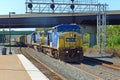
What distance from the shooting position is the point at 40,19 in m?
76.4

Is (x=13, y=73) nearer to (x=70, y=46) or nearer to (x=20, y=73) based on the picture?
(x=20, y=73)

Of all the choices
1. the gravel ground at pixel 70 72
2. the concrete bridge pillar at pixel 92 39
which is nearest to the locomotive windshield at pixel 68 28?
the gravel ground at pixel 70 72

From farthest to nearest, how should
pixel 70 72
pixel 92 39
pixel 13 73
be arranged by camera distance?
pixel 92 39 < pixel 70 72 < pixel 13 73

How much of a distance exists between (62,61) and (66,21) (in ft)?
152

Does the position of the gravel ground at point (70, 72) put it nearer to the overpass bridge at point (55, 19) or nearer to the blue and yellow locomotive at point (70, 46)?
the blue and yellow locomotive at point (70, 46)

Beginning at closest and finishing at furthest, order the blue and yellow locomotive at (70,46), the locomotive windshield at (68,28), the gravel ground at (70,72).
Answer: the gravel ground at (70,72) < the blue and yellow locomotive at (70,46) < the locomotive windshield at (68,28)


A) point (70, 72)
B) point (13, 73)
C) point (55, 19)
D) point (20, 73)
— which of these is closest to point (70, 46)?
point (70, 72)

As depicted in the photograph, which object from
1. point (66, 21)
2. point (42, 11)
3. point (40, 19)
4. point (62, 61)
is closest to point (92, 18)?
point (66, 21)

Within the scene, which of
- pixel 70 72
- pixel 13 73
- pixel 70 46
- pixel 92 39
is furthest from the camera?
pixel 92 39

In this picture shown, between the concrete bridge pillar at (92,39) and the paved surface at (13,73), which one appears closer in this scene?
the paved surface at (13,73)

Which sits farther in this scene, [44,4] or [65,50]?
[44,4]

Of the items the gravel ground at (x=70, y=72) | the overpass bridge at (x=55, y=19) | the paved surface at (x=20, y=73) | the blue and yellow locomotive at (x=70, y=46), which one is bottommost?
the gravel ground at (x=70, y=72)

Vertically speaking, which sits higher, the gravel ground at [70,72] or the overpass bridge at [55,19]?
the overpass bridge at [55,19]

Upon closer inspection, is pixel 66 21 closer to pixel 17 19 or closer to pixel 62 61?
pixel 17 19
